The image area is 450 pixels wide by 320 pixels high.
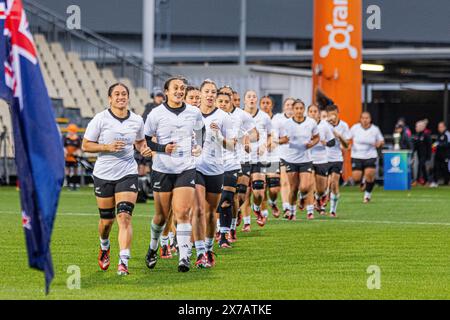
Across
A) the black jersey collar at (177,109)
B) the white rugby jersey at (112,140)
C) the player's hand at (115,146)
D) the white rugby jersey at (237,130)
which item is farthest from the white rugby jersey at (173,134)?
the white rugby jersey at (237,130)

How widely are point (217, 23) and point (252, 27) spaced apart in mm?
1822

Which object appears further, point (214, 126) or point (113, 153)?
point (214, 126)

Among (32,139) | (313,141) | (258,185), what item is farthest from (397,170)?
(32,139)

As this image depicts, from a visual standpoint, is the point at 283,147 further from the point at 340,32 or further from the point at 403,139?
the point at 403,139

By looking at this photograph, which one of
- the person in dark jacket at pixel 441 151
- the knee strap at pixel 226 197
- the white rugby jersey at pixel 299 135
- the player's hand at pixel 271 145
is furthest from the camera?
the person in dark jacket at pixel 441 151

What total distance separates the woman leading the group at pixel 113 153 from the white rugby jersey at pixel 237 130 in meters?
2.29

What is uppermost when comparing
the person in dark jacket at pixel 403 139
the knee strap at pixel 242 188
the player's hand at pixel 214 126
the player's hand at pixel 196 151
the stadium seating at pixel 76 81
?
the stadium seating at pixel 76 81

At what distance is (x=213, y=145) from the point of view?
17.2 metres

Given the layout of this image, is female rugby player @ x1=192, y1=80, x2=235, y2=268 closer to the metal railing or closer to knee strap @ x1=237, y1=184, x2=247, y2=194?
knee strap @ x1=237, y1=184, x2=247, y2=194

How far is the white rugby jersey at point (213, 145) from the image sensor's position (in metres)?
17.0

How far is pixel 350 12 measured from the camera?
4441 cm

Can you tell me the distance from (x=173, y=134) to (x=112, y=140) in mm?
755

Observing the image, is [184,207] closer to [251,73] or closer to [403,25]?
[251,73]

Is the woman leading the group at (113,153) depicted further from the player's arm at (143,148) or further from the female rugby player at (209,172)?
the female rugby player at (209,172)
